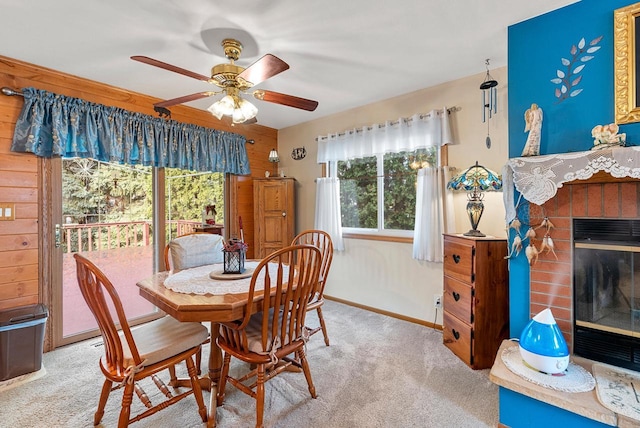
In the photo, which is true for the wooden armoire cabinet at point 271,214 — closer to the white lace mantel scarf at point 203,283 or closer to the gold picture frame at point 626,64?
the white lace mantel scarf at point 203,283

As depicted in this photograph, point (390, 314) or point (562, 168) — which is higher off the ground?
point (562, 168)

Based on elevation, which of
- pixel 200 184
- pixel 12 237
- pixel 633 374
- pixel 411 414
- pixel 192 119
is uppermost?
pixel 192 119

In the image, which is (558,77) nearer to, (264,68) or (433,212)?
(433,212)

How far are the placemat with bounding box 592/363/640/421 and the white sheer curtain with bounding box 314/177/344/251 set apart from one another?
251 cm

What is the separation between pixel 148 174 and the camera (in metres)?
3.21

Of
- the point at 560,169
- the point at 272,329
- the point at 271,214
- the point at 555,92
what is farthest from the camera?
the point at 271,214

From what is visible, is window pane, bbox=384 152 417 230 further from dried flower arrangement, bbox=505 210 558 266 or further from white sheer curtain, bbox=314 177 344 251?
dried flower arrangement, bbox=505 210 558 266

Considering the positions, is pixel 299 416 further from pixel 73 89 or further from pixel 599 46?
pixel 73 89

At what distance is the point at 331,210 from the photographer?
371cm

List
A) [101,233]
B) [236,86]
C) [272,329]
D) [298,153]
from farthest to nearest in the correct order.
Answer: [298,153] < [101,233] < [236,86] < [272,329]

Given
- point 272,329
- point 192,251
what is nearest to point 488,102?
point 272,329

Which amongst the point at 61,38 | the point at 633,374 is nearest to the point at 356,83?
the point at 61,38

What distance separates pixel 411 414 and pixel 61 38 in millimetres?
3369

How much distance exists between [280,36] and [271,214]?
228cm
